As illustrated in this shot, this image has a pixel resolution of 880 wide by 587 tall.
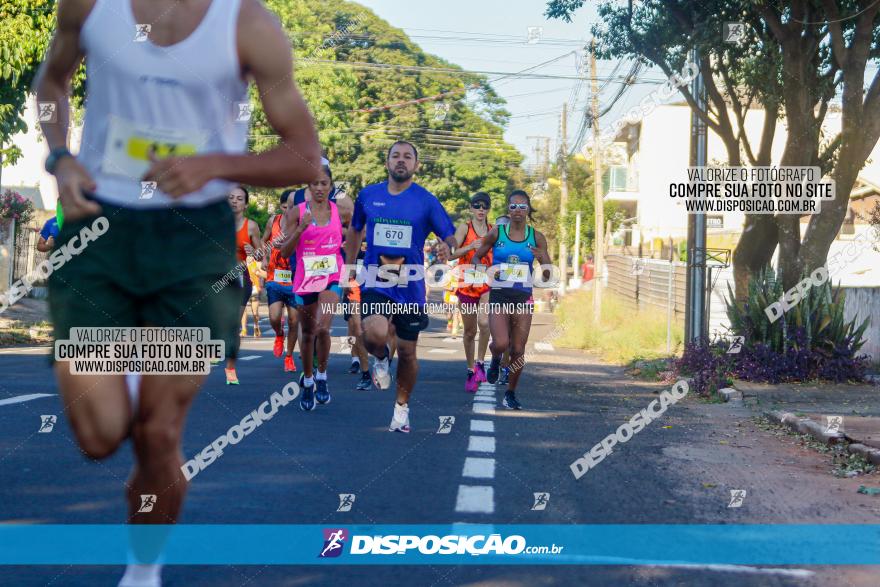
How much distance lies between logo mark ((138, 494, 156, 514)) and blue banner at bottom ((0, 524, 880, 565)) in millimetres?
1542

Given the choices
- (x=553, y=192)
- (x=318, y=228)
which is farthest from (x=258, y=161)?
(x=553, y=192)

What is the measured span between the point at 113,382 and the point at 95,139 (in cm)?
68

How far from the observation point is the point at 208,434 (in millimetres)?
9117

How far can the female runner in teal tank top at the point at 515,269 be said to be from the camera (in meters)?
12.3

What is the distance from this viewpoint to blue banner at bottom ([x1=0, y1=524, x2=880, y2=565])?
5414 millimetres

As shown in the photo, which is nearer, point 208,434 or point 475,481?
point 475,481

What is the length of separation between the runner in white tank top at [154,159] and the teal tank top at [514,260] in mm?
8822

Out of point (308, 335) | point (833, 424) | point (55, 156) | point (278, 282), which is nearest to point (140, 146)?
point (55, 156)

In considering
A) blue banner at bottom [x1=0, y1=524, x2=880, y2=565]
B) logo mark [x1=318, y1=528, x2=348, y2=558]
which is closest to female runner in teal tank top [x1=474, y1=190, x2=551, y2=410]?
blue banner at bottom [x1=0, y1=524, x2=880, y2=565]

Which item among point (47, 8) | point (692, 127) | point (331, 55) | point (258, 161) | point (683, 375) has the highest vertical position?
point (331, 55)

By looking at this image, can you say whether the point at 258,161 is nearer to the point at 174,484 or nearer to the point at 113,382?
the point at 113,382

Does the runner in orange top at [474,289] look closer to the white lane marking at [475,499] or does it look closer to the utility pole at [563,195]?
the white lane marking at [475,499]

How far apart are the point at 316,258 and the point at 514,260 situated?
2000 millimetres

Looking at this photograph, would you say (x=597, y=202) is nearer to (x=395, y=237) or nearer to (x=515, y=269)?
(x=515, y=269)
